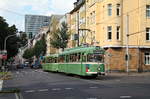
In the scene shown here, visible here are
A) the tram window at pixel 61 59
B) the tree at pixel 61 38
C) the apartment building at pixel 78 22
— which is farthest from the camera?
the apartment building at pixel 78 22

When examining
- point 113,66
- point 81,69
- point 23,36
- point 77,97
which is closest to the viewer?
point 77,97

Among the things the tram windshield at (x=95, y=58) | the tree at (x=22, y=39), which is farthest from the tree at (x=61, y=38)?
the tram windshield at (x=95, y=58)

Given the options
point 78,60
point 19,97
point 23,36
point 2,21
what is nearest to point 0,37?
point 2,21

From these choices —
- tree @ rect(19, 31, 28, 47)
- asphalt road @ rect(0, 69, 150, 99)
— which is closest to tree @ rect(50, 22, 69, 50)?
tree @ rect(19, 31, 28, 47)

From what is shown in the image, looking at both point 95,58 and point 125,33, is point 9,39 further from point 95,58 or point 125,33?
point 95,58

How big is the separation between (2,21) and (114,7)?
3158 cm

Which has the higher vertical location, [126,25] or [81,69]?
[126,25]

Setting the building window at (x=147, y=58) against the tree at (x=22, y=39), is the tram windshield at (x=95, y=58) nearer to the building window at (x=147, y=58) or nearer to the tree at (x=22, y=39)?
the building window at (x=147, y=58)

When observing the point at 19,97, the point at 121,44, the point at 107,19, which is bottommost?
the point at 19,97

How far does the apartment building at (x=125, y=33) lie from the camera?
5078 cm

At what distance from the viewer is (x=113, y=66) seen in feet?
165

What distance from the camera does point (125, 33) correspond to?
170 feet

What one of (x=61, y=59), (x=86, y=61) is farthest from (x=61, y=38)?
(x=86, y=61)

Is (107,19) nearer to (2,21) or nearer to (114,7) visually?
(114,7)
